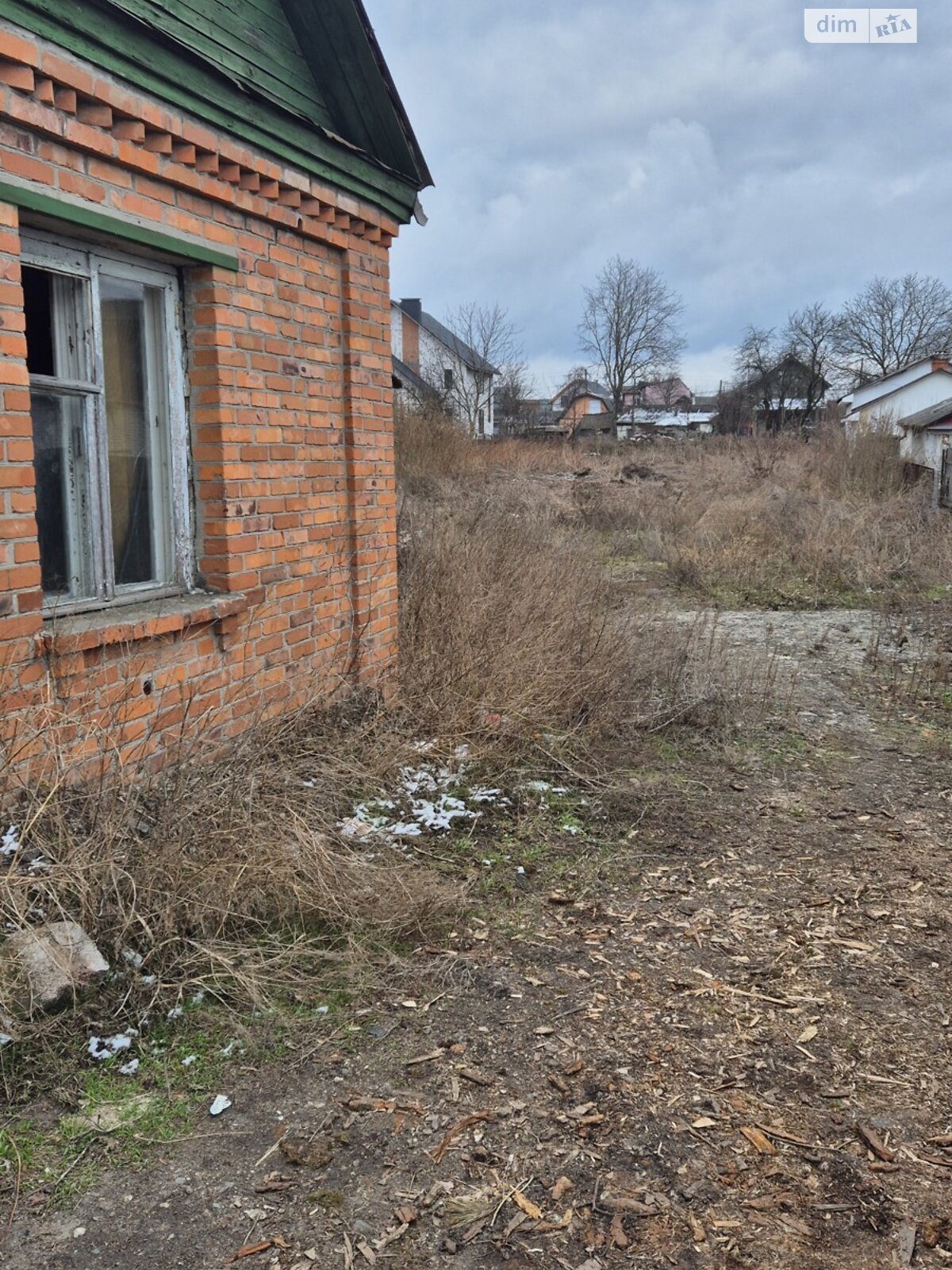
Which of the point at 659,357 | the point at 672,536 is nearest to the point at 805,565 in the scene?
the point at 672,536

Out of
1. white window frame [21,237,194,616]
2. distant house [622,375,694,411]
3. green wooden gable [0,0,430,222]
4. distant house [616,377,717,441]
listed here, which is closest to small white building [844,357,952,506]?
distant house [616,377,717,441]

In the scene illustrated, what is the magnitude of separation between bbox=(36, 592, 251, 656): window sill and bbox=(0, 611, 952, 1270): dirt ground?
5.62ft

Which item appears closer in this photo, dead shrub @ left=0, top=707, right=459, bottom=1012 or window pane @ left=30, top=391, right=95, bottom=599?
dead shrub @ left=0, top=707, right=459, bottom=1012

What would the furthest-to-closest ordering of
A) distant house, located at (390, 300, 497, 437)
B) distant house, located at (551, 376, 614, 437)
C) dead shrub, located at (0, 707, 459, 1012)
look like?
1. distant house, located at (551, 376, 614, 437)
2. distant house, located at (390, 300, 497, 437)
3. dead shrub, located at (0, 707, 459, 1012)

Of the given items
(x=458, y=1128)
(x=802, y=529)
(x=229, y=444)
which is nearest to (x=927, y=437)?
(x=802, y=529)

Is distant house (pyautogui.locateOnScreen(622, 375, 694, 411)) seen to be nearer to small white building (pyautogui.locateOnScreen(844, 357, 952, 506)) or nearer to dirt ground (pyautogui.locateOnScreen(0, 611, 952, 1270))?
small white building (pyautogui.locateOnScreen(844, 357, 952, 506))

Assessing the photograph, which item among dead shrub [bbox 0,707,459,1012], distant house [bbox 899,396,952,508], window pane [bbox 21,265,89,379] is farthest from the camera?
distant house [bbox 899,396,952,508]

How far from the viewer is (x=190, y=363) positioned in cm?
434

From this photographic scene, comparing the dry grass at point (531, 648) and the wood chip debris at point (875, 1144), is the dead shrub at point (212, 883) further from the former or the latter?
the dry grass at point (531, 648)

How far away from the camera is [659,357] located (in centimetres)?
5569

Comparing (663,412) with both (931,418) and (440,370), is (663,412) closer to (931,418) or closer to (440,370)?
(440,370)

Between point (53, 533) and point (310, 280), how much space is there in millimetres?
2103

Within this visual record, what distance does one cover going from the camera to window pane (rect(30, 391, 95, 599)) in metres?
3.71

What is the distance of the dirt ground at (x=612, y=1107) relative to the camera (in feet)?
6.93
